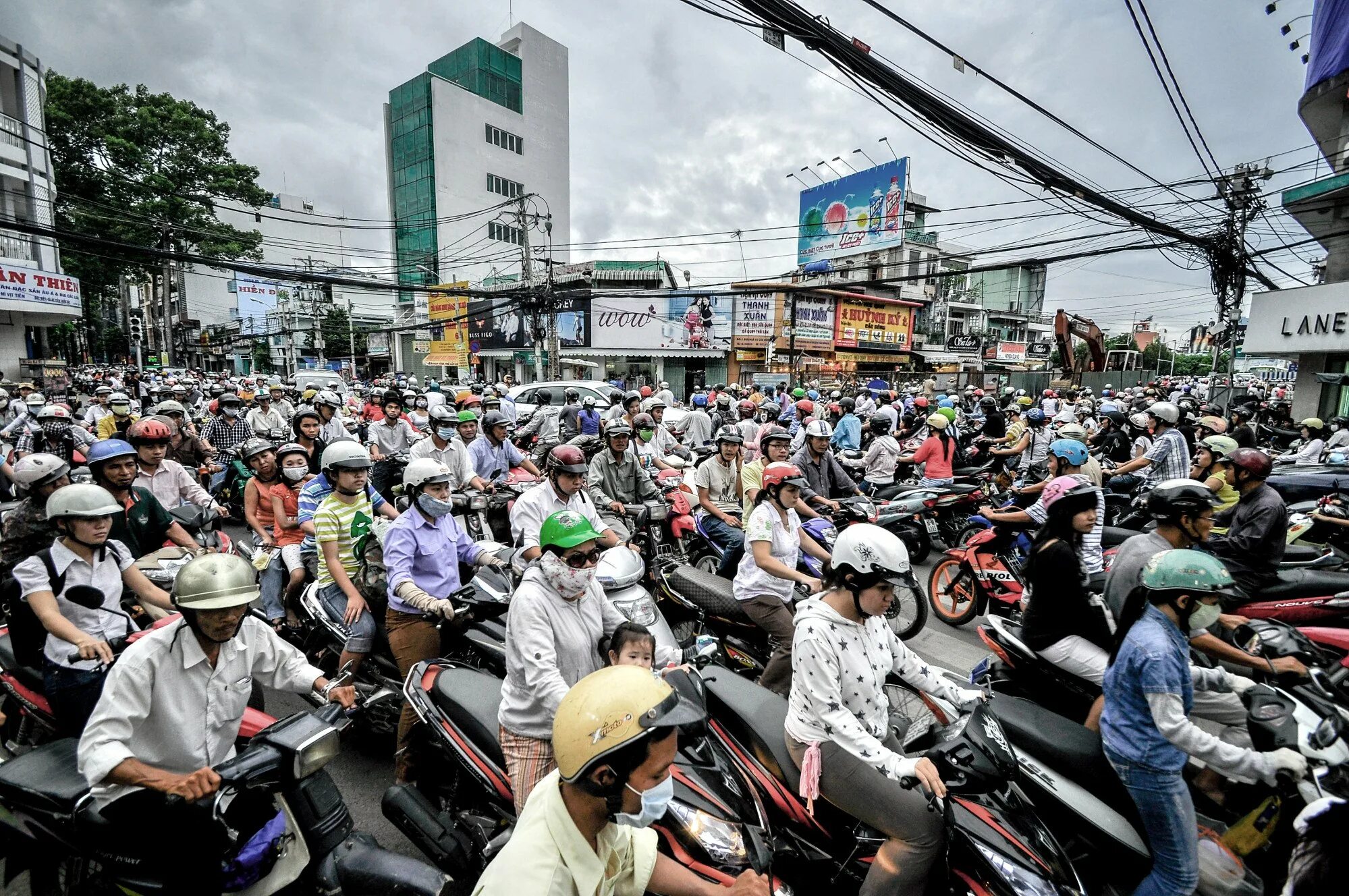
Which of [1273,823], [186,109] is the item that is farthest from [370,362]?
[1273,823]

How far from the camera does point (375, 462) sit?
7578 mm

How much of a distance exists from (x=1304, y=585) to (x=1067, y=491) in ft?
9.40

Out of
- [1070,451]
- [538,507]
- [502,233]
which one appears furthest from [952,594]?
[502,233]

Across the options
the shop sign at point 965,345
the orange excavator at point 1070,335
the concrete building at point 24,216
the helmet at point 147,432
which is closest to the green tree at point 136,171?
the concrete building at point 24,216

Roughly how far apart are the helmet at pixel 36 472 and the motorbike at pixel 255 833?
1995 mm

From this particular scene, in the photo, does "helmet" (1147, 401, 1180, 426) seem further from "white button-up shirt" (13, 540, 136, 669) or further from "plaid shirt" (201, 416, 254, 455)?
"plaid shirt" (201, 416, 254, 455)

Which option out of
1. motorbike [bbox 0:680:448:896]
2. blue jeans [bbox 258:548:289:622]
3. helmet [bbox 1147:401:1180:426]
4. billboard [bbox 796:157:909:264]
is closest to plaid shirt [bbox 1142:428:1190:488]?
helmet [bbox 1147:401:1180:426]

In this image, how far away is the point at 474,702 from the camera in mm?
2828

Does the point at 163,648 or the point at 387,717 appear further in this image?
the point at 387,717

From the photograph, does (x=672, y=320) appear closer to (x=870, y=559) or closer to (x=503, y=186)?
(x=870, y=559)

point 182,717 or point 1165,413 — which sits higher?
point 1165,413

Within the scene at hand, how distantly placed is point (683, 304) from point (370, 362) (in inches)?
1368

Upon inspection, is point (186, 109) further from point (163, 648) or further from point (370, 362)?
point (163, 648)

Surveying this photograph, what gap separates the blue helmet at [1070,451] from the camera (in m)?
5.23
